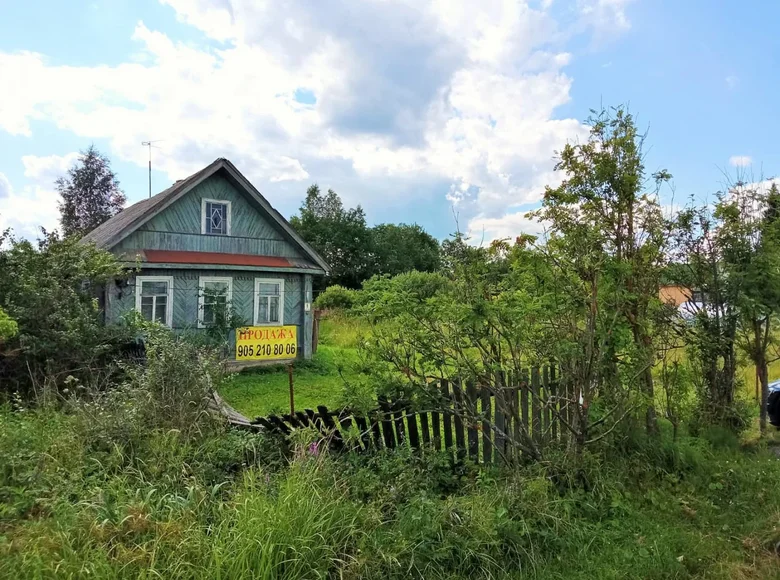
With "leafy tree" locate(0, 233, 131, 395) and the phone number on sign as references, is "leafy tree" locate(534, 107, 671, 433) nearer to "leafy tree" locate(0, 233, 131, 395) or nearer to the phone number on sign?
"leafy tree" locate(0, 233, 131, 395)

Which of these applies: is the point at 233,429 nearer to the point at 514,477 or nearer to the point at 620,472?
the point at 514,477

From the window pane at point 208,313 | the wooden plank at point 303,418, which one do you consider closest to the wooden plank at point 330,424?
the wooden plank at point 303,418

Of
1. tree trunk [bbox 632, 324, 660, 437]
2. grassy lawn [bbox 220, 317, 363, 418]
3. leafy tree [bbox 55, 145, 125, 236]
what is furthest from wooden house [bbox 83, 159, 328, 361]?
leafy tree [bbox 55, 145, 125, 236]

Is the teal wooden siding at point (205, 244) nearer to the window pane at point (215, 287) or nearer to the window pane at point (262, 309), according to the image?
the window pane at point (215, 287)

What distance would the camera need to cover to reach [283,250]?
1503 cm

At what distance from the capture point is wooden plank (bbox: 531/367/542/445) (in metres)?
4.40

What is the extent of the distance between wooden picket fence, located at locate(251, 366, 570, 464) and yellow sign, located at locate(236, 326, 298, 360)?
29.8 ft

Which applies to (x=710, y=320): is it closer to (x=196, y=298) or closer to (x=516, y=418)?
(x=516, y=418)

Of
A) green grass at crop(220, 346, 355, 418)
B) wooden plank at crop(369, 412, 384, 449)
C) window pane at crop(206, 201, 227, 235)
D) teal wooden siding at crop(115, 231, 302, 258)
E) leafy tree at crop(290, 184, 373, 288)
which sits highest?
leafy tree at crop(290, 184, 373, 288)

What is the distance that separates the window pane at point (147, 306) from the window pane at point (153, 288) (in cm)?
13

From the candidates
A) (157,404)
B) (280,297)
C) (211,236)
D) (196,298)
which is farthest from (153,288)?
(157,404)

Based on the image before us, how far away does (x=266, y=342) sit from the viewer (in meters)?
13.6

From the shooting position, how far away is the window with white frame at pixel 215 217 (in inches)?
539

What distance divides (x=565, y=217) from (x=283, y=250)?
1105cm
